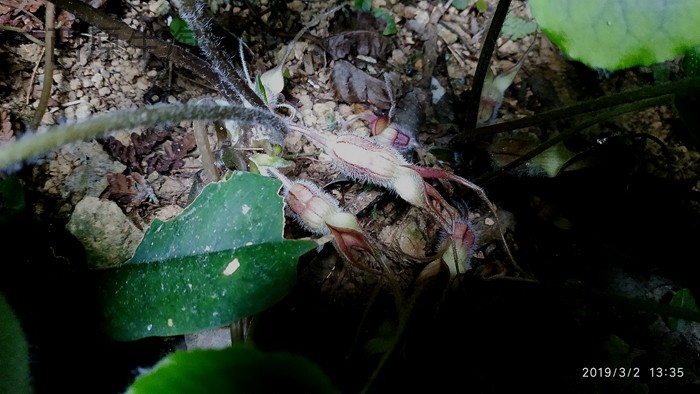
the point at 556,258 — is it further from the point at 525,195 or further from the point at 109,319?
the point at 109,319

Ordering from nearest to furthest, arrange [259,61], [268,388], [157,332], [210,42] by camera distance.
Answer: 1. [268,388]
2. [157,332]
3. [210,42]
4. [259,61]

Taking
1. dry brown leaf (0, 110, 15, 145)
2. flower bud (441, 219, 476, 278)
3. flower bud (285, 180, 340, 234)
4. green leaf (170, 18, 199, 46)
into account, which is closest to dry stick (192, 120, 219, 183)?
flower bud (285, 180, 340, 234)

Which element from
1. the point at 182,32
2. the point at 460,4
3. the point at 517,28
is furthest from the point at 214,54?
the point at 517,28

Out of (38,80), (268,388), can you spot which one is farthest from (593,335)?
(38,80)

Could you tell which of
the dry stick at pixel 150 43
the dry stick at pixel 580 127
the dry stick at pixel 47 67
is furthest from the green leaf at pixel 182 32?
the dry stick at pixel 580 127

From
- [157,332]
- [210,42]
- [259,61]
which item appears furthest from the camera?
[259,61]

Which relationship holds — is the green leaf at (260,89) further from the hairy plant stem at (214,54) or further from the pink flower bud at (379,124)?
the pink flower bud at (379,124)

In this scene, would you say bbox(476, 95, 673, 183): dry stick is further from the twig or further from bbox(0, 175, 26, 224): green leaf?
the twig
